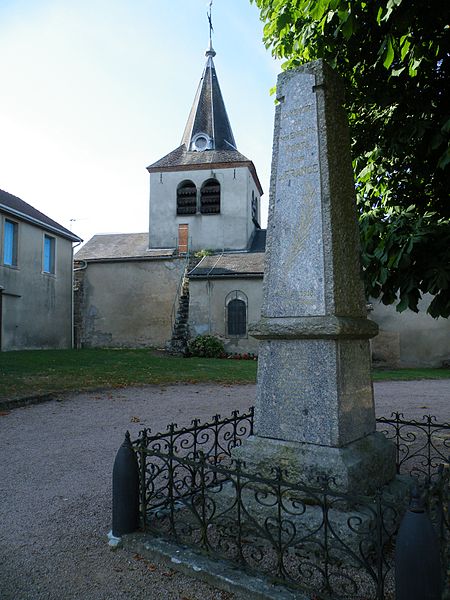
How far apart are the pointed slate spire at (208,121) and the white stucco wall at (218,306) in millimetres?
9576

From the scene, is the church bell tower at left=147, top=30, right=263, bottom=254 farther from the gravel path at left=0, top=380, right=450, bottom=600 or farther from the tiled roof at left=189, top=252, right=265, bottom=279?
the gravel path at left=0, top=380, right=450, bottom=600

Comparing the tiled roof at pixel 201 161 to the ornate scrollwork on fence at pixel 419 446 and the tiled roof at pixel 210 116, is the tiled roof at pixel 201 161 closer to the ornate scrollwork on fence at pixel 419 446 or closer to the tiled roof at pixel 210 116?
the tiled roof at pixel 210 116

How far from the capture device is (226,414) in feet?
26.7

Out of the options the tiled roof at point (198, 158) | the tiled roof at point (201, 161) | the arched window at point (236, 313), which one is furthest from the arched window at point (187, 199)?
the arched window at point (236, 313)

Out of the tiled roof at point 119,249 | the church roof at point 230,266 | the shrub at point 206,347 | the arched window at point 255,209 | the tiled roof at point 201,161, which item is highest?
the tiled roof at point 201,161

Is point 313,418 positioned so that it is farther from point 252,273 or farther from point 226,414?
point 252,273

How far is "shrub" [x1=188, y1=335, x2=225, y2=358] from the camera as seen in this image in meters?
20.2

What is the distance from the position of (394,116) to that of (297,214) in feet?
7.70

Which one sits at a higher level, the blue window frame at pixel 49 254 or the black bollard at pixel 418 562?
the blue window frame at pixel 49 254

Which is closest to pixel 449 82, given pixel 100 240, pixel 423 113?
pixel 423 113

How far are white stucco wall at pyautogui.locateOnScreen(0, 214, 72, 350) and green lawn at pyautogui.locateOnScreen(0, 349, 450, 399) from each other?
13.4 ft

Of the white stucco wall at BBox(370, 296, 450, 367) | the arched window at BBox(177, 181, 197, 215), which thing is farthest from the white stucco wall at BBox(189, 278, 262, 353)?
the arched window at BBox(177, 181, 197, 215)

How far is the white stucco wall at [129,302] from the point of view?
23.8 meters

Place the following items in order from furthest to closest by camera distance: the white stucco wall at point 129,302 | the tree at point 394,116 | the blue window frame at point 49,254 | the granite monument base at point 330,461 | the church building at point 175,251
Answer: the white stucco wall at point 129,302 → the church building at point 175,251 → the blue window frame at point 49,254 → the tree at point 394,116 → the granite monument base at point 330,461
